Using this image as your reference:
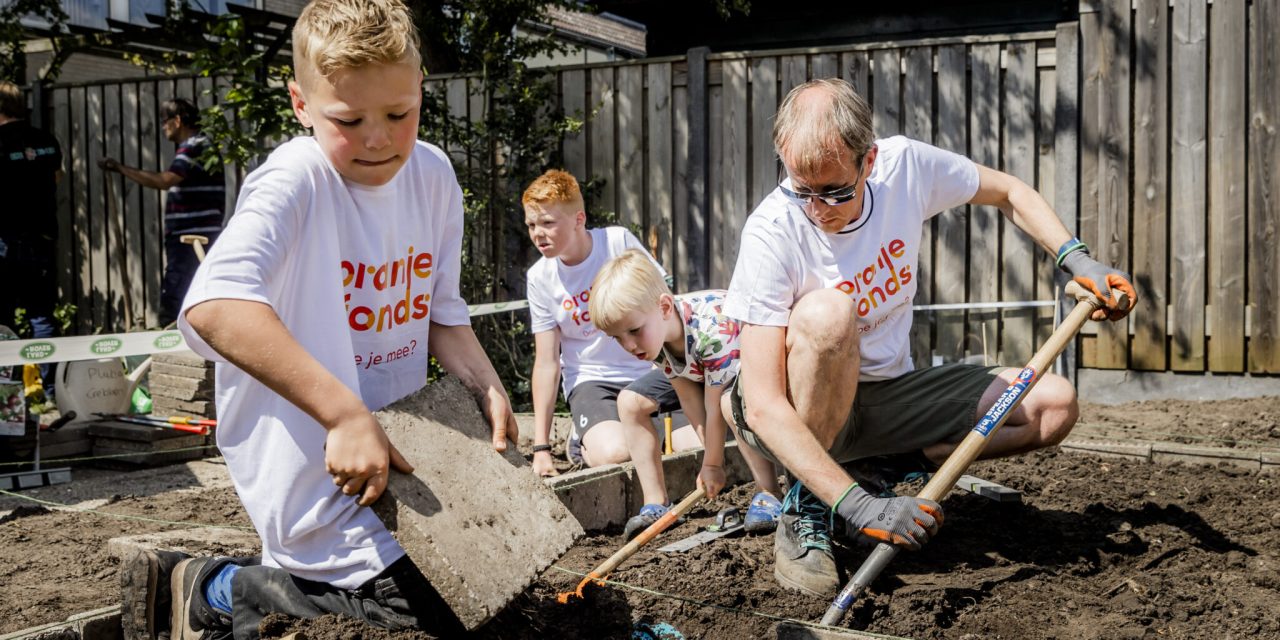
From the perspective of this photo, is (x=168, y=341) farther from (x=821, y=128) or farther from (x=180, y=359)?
(x=821, y=128)

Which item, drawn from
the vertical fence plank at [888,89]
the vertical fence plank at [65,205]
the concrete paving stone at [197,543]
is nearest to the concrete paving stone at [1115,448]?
the vertical fence plank at [888,89]

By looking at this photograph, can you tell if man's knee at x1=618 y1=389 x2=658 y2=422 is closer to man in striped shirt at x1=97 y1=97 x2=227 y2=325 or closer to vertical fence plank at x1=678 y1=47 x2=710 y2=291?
vertical fence plank at x1=678 y1=47 x2=710 y2=291

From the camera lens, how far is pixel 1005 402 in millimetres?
3346

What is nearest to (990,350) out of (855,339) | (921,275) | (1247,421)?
(921,275)

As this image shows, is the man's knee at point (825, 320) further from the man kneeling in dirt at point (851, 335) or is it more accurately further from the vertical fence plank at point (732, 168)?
the vertical fence plank at point (732, 168)

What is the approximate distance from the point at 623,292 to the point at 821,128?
993mm

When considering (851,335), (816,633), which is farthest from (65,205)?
(816,633)

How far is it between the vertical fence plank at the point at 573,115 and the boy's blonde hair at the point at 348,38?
222 inches

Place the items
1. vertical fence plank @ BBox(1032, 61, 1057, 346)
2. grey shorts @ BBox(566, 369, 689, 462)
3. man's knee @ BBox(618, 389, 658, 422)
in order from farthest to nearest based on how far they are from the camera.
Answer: vertical fence plank @ BBox(1032, 61, 1057, 346)
grey shorts @ BBox(566, 369, 689, 462)
man's knee @ BBox(618, 389, 658, 422)

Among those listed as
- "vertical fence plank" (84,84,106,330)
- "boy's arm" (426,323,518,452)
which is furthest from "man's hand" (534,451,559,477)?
"vertical fence plank" (84,84,106,330)

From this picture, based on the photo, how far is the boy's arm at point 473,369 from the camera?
9.20ft

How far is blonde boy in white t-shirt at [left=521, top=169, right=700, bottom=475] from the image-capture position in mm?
5238

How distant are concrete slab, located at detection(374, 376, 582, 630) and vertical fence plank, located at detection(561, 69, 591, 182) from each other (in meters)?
5.49

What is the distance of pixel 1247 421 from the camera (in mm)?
5734
